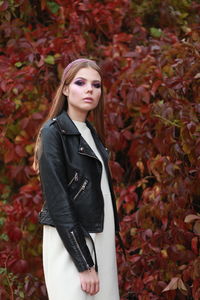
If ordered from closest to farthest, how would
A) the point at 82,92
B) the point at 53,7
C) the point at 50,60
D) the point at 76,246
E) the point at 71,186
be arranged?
the point at 76,246, the point at 71,186, the point at 82,92, the point at 50,60, the point at 53,7

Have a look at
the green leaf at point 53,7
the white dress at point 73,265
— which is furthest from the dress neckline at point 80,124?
the green leaf at point 53,7

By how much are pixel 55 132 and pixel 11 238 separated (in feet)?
5.41

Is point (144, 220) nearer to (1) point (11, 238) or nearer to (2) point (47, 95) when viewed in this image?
(1) point (11, 238)

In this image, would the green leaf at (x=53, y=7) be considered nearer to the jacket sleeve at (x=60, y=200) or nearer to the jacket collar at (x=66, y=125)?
the jacket collar at (x=66, y=125)

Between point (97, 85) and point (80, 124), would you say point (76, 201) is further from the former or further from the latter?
point (97, 85)

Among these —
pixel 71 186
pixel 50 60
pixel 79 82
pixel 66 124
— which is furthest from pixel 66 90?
pixel 50 60

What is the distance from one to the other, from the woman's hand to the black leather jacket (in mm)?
29

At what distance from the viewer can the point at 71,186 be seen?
99.7 inches

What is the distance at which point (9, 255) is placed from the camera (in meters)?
3.98

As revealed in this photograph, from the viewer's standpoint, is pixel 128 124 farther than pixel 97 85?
Yes

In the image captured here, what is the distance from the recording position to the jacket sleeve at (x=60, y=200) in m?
2.44

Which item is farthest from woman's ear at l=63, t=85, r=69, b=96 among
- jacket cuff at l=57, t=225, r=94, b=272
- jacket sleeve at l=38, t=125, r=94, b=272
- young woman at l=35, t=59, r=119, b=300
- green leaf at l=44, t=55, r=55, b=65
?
green leaf at l=44, t=55, r=55, b=65

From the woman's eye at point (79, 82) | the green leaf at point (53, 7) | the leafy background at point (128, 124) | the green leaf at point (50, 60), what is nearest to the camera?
the woman's eye at point (79, 82)

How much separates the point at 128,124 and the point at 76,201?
1.96 metres
